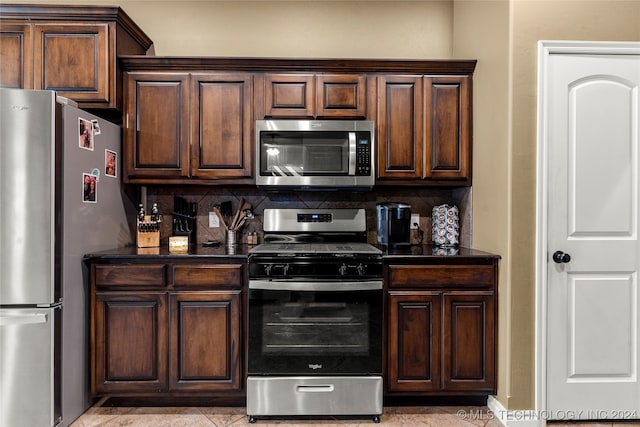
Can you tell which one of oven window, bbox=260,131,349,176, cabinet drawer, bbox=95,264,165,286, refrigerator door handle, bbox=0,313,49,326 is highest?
oven window, bbox=260,131,349,176

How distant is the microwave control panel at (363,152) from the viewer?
2564 mm

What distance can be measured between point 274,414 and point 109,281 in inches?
49.4

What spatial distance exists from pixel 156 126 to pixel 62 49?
2.32 ft

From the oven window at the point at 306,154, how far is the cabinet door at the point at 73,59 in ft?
3.79

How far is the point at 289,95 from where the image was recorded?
2629 mm

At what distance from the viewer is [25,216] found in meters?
1.93

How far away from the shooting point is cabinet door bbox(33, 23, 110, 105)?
2.39 metres

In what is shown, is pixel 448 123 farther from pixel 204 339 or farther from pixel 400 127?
pixel 204 339

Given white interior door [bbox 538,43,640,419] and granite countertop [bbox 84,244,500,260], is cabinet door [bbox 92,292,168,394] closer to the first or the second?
granite countertop [bbox 84,244,500,260]

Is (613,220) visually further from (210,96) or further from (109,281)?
(109,281)

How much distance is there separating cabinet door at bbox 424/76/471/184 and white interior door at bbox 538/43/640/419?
567 millimetres

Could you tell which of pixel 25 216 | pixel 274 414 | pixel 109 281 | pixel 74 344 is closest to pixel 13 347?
pixel 74 344

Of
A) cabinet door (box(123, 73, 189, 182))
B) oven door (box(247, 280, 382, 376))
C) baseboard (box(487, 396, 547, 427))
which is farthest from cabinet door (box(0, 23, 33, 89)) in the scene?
baseboard (box(487, 396, 547, 427))

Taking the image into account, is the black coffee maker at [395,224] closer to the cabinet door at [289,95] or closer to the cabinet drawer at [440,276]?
the cabinet drawer at [440,276]
